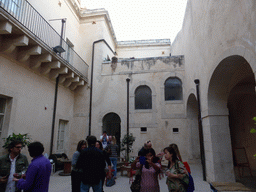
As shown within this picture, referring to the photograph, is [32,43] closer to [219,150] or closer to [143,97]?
[143,97]

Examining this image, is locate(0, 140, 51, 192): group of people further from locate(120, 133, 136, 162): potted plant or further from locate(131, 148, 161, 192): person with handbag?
locate(120, 133, 136, 162): potted plant

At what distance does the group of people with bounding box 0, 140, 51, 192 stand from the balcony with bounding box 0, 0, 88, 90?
4.50 metres

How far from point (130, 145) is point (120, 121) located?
2.07m

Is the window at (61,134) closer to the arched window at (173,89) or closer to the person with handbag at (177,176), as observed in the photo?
the arched window at (173,89)

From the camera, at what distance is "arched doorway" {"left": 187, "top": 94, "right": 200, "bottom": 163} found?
10352 mm

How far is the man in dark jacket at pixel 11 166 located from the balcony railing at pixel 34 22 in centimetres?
463

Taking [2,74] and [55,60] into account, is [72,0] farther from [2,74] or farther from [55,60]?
[2,74]

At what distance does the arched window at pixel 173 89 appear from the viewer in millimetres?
11500

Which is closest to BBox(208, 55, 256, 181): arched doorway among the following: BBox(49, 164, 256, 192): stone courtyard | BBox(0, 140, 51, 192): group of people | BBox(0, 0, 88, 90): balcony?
BBox(49, 164, 256, 192): stone courtyard

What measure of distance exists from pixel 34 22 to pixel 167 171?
312 inches

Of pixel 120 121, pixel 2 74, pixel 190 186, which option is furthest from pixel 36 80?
pixel 190 186

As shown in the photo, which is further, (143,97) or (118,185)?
(143,97)

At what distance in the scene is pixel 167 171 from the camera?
110 inches

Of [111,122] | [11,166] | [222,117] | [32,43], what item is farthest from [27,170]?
[111,122]
